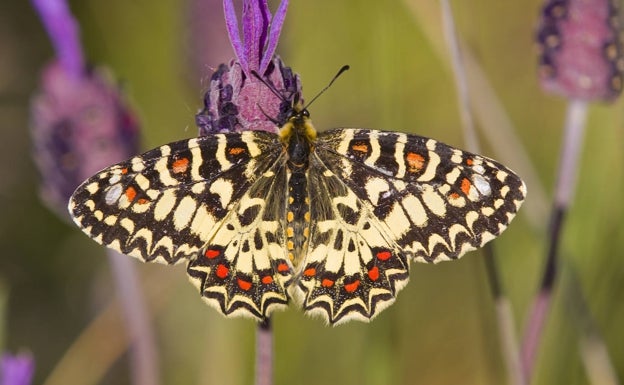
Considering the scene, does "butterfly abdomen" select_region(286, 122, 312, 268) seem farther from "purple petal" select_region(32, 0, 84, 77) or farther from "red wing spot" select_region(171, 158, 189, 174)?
"purple petal" select_region(32, 0, 84, 77)

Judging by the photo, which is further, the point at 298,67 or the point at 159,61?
the point at 159,61

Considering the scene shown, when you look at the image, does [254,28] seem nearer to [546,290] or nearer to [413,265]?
[546,290]

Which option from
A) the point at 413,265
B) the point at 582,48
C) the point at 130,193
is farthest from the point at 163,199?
→ the point at 413,265

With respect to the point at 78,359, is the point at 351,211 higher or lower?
higher

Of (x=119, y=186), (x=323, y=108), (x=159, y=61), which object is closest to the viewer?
(x=119, y=186)

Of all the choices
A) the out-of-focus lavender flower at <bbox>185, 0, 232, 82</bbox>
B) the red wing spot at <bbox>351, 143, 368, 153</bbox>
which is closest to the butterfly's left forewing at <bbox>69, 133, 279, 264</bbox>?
the red wing spot at <bbox>351, 143, 368, 153</bbox>

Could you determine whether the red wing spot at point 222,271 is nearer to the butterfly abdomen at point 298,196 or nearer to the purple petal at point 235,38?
the butterfly abdomen at point 298,196

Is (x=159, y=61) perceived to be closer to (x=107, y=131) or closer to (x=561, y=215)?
(x=107, y=131)

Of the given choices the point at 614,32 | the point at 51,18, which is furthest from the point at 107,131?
the point at 614,32
